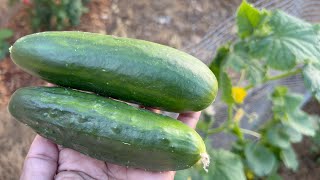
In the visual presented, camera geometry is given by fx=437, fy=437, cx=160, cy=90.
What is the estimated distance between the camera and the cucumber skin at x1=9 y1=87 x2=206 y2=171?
213cm

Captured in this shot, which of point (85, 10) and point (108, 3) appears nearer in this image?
point (85, 10)

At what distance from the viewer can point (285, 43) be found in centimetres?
276

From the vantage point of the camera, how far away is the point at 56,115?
7.08 ft

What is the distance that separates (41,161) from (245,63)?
4.67ft

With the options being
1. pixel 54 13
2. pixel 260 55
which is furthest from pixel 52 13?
pixel 260 55

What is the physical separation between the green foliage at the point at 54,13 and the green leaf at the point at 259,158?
1.88m

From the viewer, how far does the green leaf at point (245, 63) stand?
2.85m

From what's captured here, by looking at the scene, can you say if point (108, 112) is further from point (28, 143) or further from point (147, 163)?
point (28, 143)

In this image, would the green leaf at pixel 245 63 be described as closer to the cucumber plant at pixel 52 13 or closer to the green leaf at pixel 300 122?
the green leaf at pixel 300 122

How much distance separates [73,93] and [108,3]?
2350 millimetres

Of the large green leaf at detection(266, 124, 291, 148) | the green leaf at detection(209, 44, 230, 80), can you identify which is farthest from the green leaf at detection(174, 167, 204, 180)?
the large green leaf at detection(266, 124, 291, 148)

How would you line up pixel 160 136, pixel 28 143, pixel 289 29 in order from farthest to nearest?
pixel 28 143, pixel 289 29, pixel 160 136

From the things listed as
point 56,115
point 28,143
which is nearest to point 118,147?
point 56,115

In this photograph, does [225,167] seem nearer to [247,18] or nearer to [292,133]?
[292,133]
